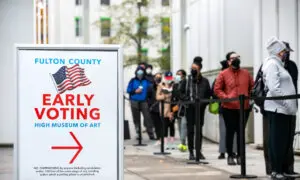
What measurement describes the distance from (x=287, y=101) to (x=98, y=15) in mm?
67992

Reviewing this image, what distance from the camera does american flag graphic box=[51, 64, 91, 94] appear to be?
6.80 metres

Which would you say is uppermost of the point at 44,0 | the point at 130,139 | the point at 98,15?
the point at 98,15

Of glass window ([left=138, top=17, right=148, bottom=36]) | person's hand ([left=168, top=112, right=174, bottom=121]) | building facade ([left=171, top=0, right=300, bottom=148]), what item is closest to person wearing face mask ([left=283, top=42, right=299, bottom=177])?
building facade ([left=171, top=0, right=300, bottom=148])

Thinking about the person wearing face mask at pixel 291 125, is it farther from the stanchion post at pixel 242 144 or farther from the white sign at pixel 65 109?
the white sign at pixel 65 109

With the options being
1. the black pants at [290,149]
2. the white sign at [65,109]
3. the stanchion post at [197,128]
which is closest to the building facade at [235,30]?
the stanchion post at [197,128]

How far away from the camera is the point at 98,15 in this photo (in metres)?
77.5

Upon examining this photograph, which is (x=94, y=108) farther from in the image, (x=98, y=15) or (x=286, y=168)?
(x=98, y=15)

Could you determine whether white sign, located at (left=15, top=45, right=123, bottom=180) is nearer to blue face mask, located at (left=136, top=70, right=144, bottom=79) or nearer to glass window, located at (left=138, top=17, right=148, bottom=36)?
blue face mask, located at (left=136, top=70, right=144, bottom=79)

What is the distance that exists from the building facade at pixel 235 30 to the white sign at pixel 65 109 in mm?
8215

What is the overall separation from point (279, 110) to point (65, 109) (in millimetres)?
4258

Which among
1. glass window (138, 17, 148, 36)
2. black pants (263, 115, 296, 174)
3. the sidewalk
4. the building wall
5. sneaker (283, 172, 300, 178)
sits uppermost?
glass window (138, 17, 148, 36)

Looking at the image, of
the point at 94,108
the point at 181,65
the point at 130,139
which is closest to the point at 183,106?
the point at 130,139

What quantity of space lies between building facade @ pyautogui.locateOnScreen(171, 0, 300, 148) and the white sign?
27.0ft

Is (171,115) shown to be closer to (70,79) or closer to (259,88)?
(259,88)
